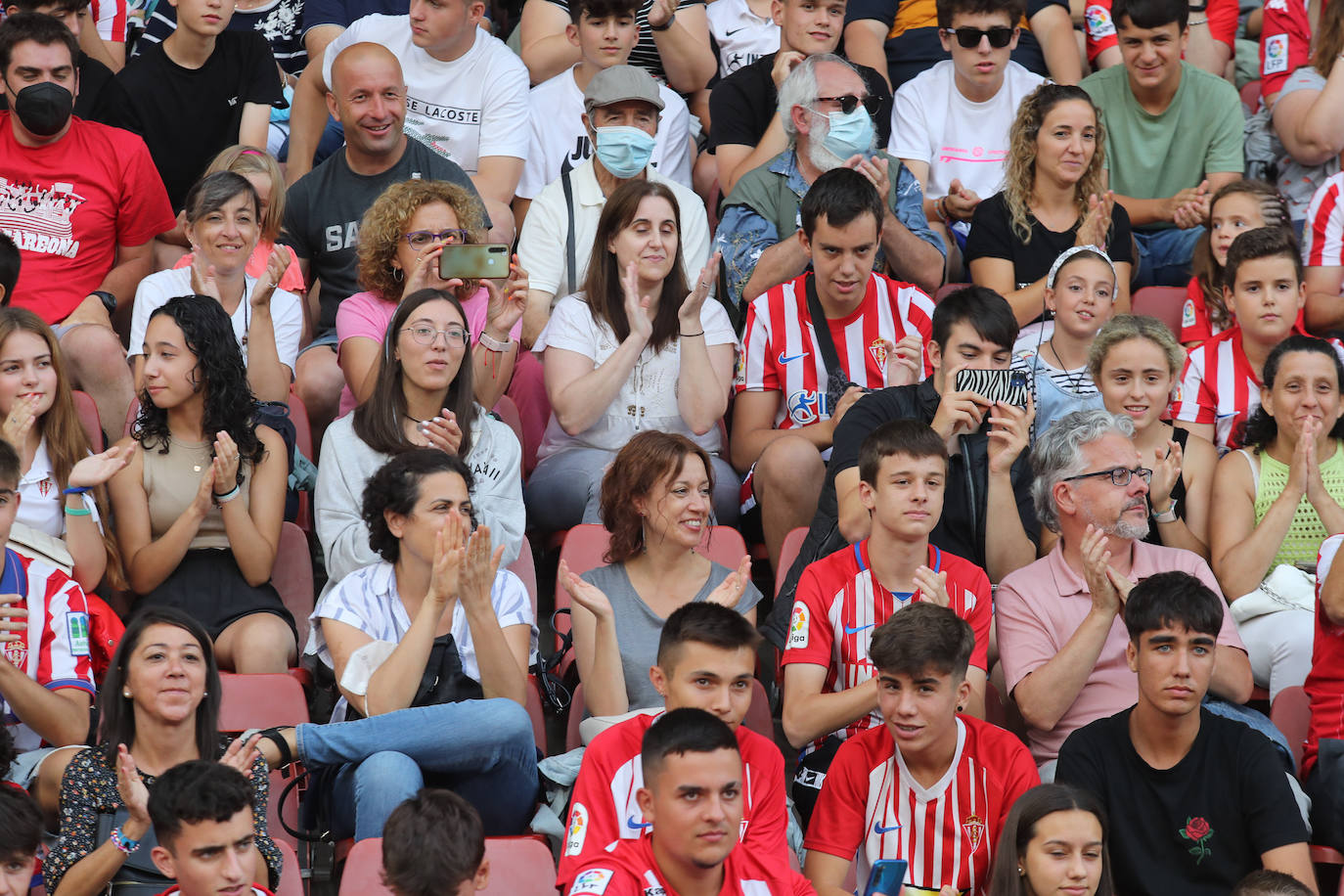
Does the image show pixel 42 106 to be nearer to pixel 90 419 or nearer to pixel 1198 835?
pixel 90 419

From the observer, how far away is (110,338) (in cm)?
516

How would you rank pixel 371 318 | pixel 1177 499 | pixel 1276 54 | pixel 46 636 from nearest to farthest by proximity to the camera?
pixel 46 636
pixel 1177 499
pixel 371 318
pixel 1276 54

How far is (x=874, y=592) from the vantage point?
167 inches

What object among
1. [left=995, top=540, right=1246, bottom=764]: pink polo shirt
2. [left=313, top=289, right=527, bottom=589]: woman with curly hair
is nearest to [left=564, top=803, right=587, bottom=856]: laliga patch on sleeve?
[left=313, top=289, right=527, bottom=589]: woman with curly hair

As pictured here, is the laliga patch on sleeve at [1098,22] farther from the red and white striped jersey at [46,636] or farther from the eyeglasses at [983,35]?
the red and white striped jersey at [46,636]

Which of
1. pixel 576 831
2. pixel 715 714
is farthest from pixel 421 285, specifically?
pixel 576 831

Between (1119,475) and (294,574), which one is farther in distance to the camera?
(294,574)

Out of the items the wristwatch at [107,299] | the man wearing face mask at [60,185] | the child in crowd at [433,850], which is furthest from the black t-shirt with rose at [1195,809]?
the man wearing face mask at [60,185]

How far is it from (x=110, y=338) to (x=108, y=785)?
1955 mm

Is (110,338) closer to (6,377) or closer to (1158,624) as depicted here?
(6,377)

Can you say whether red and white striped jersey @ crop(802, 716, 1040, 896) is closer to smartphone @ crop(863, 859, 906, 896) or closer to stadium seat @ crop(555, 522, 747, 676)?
smartphone @ crop(863, 859, 906, 896)

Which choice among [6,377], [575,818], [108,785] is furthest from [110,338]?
[575,818]

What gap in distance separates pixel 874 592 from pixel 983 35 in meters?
3.04

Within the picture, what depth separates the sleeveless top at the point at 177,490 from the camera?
15.1 feet
